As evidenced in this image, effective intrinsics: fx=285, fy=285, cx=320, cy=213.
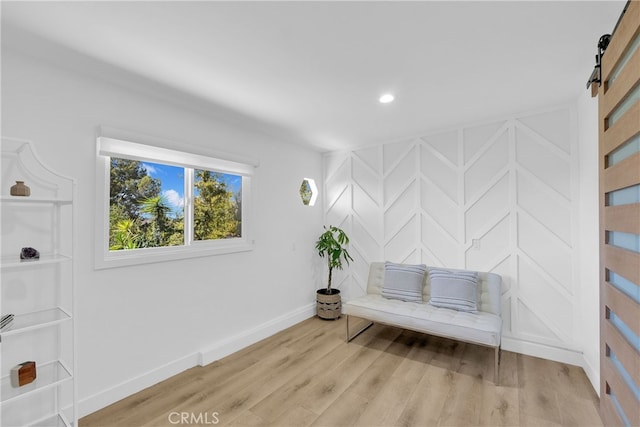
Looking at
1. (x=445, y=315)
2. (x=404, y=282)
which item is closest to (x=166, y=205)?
(x=404, y=282)

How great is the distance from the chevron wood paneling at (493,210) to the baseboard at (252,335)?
908mm

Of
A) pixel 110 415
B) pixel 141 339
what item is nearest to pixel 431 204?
pixel 141 339

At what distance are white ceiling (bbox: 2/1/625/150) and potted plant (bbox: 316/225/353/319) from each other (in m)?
1.89

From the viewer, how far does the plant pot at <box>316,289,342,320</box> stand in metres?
3.87

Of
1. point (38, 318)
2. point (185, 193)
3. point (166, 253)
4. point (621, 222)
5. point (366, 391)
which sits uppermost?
point (185, 193)

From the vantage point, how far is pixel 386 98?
2.49m

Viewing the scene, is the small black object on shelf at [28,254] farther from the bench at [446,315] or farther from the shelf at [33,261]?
the bench at [446,315]

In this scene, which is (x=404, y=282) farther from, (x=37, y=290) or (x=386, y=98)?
(x=37, y=290)

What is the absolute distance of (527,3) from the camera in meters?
1.40

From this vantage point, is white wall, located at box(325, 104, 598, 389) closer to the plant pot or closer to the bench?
the bench

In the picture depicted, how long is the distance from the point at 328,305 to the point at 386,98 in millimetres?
2688

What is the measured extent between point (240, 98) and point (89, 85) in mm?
1056

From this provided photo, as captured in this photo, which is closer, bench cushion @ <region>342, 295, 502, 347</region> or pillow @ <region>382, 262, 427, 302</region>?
bench cushion @ <region>342, 295, 502, 347</region>

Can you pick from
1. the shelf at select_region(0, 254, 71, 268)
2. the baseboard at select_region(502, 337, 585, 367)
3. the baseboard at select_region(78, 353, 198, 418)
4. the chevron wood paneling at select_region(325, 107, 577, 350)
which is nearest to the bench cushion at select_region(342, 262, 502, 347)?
the chevron wood paneling at select_region(325, 107, 577, 350)
